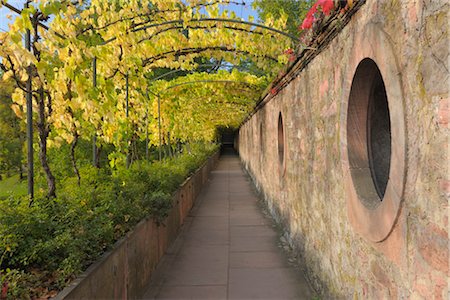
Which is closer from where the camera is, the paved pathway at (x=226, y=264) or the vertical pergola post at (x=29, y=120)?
the vertical pergola post at (x=29, y=120)

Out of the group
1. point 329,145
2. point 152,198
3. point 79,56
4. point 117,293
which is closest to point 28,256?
point 117,293

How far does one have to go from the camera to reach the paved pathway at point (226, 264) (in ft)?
12.4

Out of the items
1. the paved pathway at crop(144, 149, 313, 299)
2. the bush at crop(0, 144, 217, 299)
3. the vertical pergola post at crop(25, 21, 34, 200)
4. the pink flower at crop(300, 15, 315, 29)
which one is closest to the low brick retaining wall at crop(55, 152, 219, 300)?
the bush at crop(0, 144, 217, 299)

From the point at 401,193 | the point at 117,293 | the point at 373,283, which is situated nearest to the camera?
the point at 401,193

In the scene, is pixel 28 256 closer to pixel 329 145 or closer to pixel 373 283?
pixel 373 283

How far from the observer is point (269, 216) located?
7.39m

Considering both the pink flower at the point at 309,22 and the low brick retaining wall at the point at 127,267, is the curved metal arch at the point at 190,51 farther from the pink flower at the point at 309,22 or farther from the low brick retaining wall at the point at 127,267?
the low brick retaining wall at the point at 127,267

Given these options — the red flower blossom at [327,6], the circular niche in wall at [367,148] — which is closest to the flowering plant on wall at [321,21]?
the red flower blossom at [327,6]

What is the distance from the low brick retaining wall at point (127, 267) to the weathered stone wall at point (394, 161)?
74.7 inches

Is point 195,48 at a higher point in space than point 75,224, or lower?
higher

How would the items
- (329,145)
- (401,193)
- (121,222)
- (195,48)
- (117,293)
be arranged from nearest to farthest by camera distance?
(401,193)
(117,293)
(329,145)
(121,222)
(195,48)

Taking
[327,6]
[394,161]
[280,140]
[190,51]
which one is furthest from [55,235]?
[280,140]

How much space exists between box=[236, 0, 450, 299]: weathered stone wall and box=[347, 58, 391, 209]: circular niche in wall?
0.06 m

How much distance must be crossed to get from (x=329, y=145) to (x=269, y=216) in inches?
176
